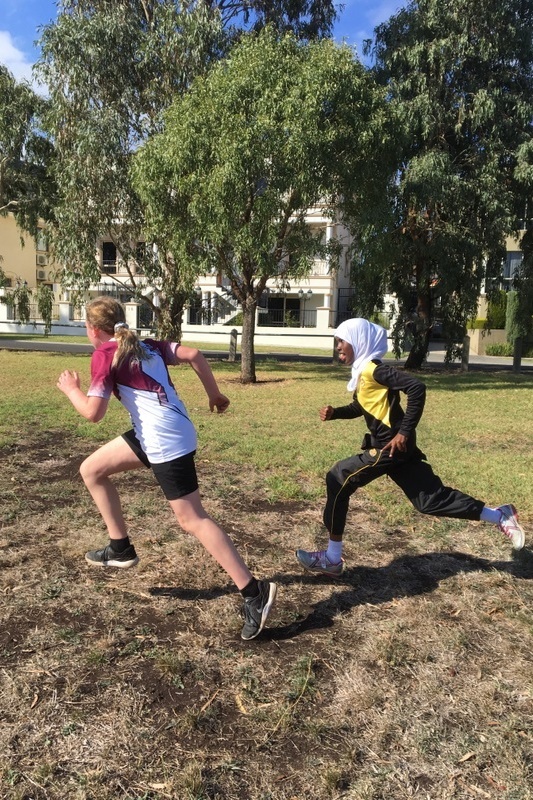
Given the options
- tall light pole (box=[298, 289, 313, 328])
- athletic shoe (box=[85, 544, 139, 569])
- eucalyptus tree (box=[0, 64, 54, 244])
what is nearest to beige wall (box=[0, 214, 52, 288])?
tall light pole (box=[298, 289, 313, 328])

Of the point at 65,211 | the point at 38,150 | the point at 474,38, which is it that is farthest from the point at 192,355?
the point at 38,150

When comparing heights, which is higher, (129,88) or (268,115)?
(129,88)

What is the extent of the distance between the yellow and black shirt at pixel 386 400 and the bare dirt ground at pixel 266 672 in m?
1.00

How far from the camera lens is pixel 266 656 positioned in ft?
10.7

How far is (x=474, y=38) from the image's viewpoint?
61.5 feet

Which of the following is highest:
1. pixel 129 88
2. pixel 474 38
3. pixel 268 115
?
pixel 474 38

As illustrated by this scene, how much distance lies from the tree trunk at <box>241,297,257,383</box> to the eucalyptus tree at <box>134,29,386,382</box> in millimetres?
1269

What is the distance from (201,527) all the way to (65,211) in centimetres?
1696

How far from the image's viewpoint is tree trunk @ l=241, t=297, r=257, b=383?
16594 mm

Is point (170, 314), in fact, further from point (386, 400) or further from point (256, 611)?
point (256, 611)

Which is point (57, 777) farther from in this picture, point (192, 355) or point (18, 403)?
point (18, 403)

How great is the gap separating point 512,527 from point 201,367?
88.2 inches

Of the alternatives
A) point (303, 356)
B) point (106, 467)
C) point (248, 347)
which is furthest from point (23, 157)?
point (106, 467)

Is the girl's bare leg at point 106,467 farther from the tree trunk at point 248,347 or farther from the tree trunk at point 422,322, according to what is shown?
the tree trunk at point 422,322
